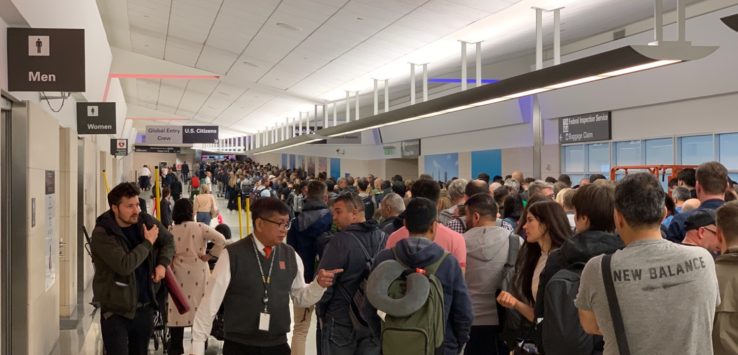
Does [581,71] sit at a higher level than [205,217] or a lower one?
higher

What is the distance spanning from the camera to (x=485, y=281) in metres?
4.69

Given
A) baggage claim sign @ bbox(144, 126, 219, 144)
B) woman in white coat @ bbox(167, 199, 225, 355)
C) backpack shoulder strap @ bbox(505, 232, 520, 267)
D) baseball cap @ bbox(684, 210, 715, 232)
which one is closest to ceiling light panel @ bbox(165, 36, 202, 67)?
woman in white coat @ bbox(167, 199, 225, 355)

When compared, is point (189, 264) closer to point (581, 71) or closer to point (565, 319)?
point (581, 71)

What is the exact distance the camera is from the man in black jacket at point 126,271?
4859 millimetres

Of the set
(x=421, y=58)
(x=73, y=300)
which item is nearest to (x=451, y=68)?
(x=421, y=58)

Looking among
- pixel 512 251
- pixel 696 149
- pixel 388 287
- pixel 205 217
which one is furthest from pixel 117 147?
pixel 388 287

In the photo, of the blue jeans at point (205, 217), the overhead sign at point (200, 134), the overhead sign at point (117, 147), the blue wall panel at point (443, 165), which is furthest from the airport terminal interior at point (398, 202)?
the overhead sign at point (200, 134)

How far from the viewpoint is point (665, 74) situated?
1112 cm

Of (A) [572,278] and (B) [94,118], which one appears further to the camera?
(B) [94,118]

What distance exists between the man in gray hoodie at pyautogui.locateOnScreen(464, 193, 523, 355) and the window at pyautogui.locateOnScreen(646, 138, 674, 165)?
806 centimetres

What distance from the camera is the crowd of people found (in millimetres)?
→ 2557

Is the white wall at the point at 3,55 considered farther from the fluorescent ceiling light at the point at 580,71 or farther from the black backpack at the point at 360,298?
the fluorescent ceiling light at the point at 580,71

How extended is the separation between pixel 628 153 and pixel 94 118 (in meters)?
9.26

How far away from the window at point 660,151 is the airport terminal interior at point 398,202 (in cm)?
4
